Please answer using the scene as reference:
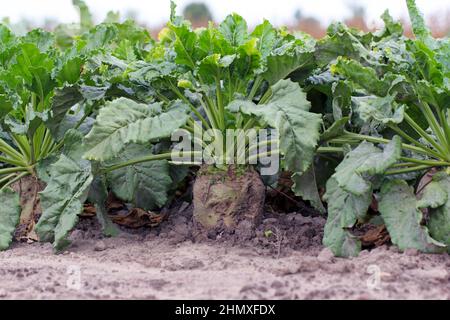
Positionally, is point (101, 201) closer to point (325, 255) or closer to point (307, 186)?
point (307, 186)

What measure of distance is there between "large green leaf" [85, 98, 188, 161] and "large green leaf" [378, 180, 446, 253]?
936 millimetres

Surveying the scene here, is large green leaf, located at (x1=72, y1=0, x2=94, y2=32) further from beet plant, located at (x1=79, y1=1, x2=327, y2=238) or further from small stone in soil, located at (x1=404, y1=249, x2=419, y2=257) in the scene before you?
small stone in soil, located at (x1=404, y1=249, x2=419, y2=257)

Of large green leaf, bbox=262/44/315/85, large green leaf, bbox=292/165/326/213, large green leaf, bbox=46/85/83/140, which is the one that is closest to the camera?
large green leaf, bbox=262/44/315/85

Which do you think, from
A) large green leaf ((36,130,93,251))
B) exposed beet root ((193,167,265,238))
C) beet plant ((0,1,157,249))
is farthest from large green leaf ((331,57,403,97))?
large green leaf ((36,130,93,251))

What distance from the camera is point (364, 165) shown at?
114 inches

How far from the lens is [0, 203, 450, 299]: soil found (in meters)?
2.51

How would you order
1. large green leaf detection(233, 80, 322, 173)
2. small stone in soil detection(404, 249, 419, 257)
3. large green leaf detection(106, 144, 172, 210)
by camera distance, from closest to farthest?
small stone in soil detection(404, 249, 419, 257) → large green leaf detection(233, 80, 322, 173) → large green leaf detection(106, 144, 172, 210)

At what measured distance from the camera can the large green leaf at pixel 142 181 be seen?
368 cm

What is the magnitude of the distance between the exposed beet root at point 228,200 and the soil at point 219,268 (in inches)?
2.3

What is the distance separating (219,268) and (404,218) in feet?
2.62

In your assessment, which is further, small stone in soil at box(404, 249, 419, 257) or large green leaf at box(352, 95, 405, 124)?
large green leaf at box(352, 95, 405, 124)

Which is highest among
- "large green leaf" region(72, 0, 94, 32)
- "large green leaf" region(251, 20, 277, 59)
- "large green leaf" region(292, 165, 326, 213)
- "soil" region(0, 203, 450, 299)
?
"large green leaf" region(72, 0, 94, 32)
